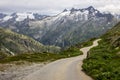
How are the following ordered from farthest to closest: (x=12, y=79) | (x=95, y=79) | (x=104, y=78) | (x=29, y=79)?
(x=12, y=79) < (x=29, y=79) < (x=95, y=79) < (x=104, y=78)

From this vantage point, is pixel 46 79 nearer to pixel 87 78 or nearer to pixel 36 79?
pixel 36 79

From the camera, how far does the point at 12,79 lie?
153 ft

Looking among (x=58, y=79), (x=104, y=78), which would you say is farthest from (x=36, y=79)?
(x=104, y=78)

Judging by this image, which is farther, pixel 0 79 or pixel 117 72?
pixel 0 79

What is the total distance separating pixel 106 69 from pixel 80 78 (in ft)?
12.5

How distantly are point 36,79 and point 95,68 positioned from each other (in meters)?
9.00

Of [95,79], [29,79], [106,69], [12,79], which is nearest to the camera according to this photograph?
[95,79]

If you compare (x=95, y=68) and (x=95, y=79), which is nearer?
(x=95, y=79)

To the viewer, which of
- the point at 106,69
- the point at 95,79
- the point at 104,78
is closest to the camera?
the point at 104,78

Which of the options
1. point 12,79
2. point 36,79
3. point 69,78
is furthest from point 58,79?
point 12,79

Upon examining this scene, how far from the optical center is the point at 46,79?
133 ft

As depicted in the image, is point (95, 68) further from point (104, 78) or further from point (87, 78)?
point (104, 78)

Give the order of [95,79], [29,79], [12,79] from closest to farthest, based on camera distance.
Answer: [95,79] < [29,79] < [12,79]

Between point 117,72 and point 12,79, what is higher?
point 117,72
